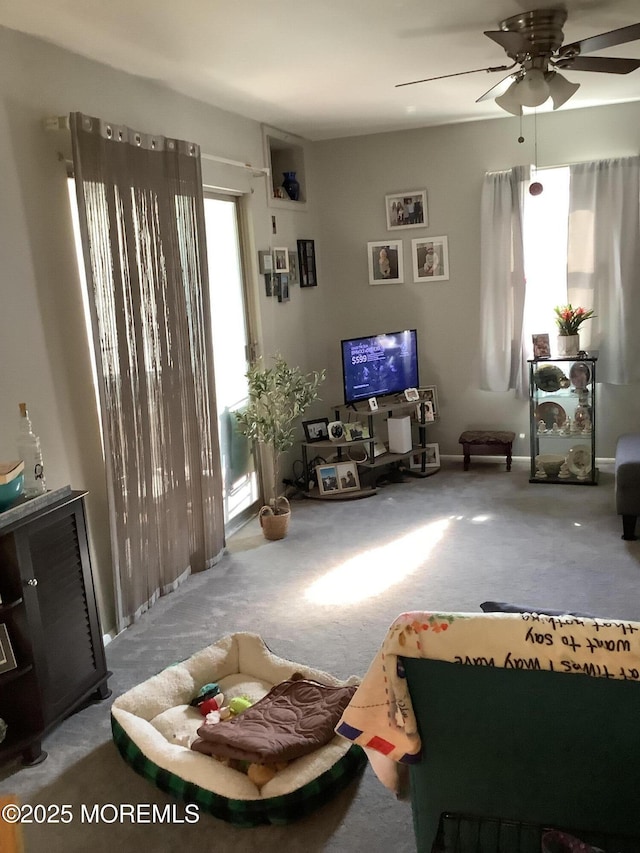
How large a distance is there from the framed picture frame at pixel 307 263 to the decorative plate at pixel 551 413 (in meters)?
1.99

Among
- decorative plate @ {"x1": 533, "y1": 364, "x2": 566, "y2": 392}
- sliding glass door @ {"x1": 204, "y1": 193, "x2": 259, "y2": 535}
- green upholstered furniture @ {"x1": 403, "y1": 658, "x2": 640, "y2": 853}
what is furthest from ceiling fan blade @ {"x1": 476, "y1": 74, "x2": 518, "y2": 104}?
green upholstered furniture @ {"x1": 403, "y1": 658, "x2": 640, "y2": 853}

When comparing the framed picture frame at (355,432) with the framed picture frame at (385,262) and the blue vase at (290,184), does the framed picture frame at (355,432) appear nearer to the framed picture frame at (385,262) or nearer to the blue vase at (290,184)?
the framed picture frame at (385,262)

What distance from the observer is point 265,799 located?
219 cm

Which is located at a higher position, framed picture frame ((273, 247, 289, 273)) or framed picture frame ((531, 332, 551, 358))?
framed picture frame ((273, 247, 289, 273))

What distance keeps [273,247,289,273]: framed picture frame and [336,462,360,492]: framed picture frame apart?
57.0 inches

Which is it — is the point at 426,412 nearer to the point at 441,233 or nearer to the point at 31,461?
the point at 441,233

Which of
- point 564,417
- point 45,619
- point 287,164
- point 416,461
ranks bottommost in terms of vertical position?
point 416,461

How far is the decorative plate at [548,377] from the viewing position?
529 centimetres

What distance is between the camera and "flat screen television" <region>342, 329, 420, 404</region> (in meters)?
5.36

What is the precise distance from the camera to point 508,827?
168cm

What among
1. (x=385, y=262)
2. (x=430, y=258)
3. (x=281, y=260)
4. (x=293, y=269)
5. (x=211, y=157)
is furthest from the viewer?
(x=385, y=262)

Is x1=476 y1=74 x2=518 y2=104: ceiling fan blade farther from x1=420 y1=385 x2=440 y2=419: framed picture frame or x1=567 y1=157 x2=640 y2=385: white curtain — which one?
x1=420 y1=385 x2=440 y2=419: framed picture frame

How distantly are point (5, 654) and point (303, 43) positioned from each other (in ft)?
9.08

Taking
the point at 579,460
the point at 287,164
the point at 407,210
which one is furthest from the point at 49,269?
the point at 579,460
